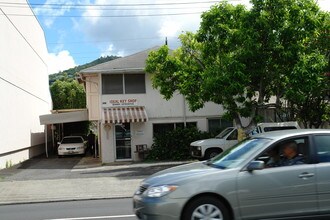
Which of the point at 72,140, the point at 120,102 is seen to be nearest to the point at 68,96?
the point at 72,140

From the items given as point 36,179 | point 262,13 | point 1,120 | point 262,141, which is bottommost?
point 36,179

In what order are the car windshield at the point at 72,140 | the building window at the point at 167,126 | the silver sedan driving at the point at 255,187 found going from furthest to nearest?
the car windshield at the point at 72,140
the building window at the point at 167,126
the silver sedan driving at the point at 255,187

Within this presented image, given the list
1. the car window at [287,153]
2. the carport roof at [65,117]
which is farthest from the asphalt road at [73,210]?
the carport roof at [65,117]

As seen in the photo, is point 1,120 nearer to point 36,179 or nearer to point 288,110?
point 36,179

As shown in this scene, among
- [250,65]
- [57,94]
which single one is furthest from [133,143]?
[57,94]

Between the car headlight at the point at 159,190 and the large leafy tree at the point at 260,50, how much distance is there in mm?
11104

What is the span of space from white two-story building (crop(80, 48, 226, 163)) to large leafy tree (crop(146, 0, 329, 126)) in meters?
6.25

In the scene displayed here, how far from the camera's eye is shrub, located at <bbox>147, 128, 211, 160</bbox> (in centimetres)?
2475

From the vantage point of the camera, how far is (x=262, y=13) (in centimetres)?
1791

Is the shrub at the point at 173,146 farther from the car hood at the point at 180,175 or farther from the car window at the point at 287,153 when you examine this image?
the car window at the point at 287,153

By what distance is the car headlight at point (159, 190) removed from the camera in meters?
6.69

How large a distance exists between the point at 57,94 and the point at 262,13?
5155 cm

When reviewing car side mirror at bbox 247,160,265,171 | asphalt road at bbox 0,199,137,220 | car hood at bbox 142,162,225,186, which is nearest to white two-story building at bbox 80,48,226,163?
asphalt road at bbox 0,199,137,220

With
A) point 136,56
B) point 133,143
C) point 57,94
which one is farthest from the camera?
point 57,94
